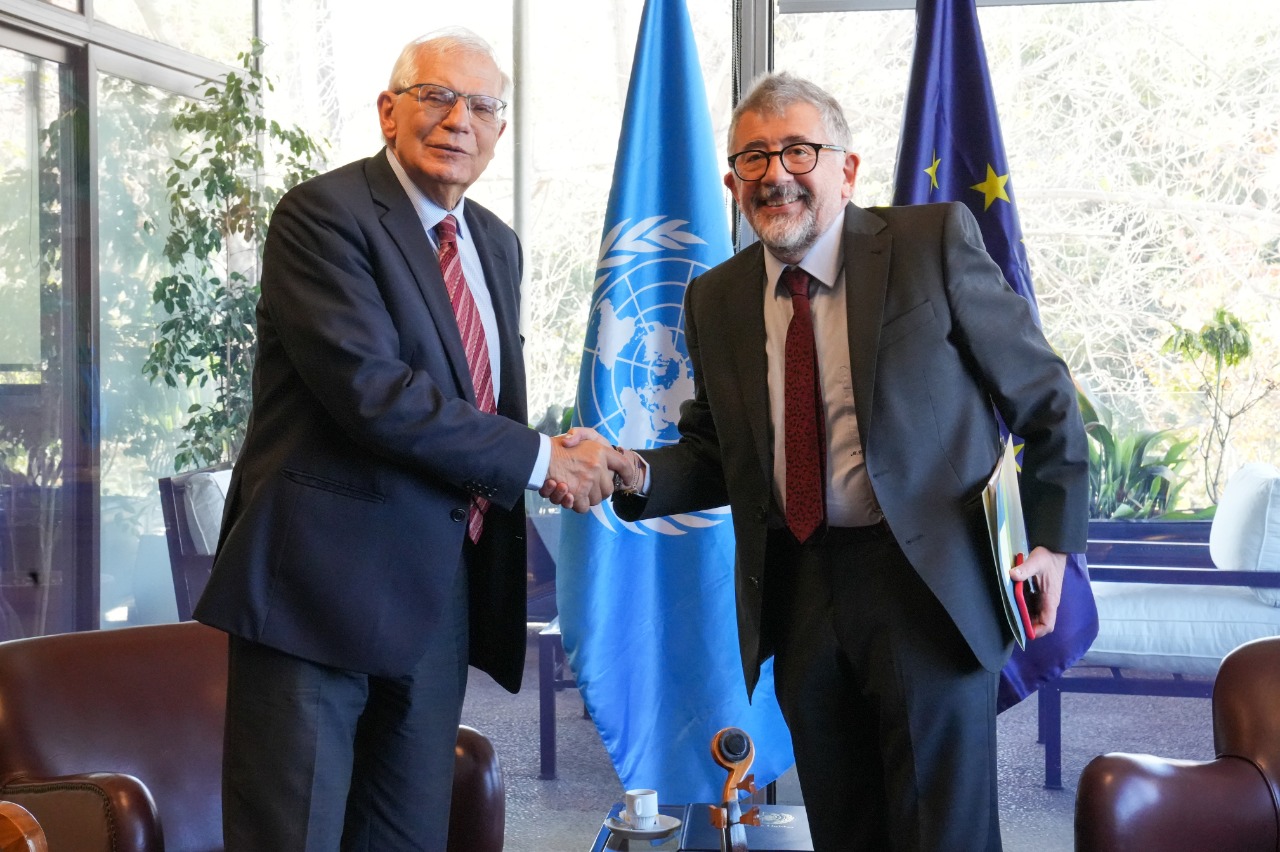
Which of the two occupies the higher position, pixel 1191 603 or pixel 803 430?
pixel 803 430

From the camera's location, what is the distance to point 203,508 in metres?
3.90

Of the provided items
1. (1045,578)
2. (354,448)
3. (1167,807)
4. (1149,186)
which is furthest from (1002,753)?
(354,448)

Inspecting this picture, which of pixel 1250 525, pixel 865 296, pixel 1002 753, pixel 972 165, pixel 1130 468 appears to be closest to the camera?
pixel 865 296

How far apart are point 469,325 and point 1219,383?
7.87ft

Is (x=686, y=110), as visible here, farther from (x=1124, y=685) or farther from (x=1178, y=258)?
(x=1124, y=685)

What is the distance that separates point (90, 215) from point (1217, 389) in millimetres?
3482

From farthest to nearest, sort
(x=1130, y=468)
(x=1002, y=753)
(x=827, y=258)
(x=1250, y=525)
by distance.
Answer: (x=1002, y=753), (x=1130, y=468), (x=1250, y=525), (x=827, y=258)

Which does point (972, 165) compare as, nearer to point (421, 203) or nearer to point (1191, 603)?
point (1191, 603)

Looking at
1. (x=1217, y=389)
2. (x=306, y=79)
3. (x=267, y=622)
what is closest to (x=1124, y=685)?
(x=1217, y=389)

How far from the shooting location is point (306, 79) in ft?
12.9

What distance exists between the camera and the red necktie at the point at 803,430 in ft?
7.26

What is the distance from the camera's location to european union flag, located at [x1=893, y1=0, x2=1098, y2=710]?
3.17m

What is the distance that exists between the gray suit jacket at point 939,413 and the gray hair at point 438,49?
2.47 feet

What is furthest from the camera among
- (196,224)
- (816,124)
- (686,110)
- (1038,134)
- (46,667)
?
(196,224)
